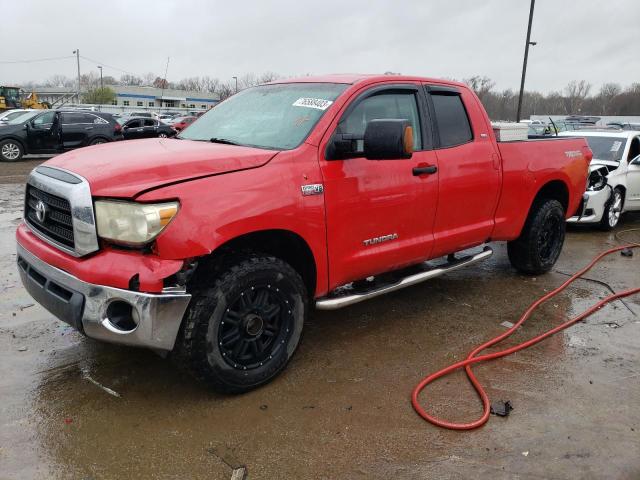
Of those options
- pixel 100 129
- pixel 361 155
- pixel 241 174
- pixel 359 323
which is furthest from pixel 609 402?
pixel 100 129

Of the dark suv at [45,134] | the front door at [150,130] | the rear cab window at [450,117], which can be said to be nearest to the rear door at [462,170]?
the rear cab window at [450,117]

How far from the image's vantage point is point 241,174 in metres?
2.96

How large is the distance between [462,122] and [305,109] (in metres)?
1.58

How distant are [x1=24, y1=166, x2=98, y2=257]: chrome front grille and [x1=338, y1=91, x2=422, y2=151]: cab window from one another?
1.66 m

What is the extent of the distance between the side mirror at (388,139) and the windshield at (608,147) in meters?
7.06

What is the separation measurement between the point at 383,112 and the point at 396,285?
1282 mm

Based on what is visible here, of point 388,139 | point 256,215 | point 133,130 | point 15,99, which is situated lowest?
point 256,215

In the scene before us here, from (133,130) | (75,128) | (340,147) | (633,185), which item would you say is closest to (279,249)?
(340,147)

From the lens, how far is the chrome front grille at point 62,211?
2.72 meters

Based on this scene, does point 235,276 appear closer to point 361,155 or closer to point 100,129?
point 361,155

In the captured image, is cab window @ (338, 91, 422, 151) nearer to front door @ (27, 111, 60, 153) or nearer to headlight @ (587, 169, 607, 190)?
headlight @ (587, 169, 607, 190)

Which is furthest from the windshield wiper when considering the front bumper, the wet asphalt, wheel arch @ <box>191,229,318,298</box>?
the front bumper

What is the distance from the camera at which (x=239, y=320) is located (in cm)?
301

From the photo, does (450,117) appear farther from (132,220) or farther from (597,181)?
(597,181)
